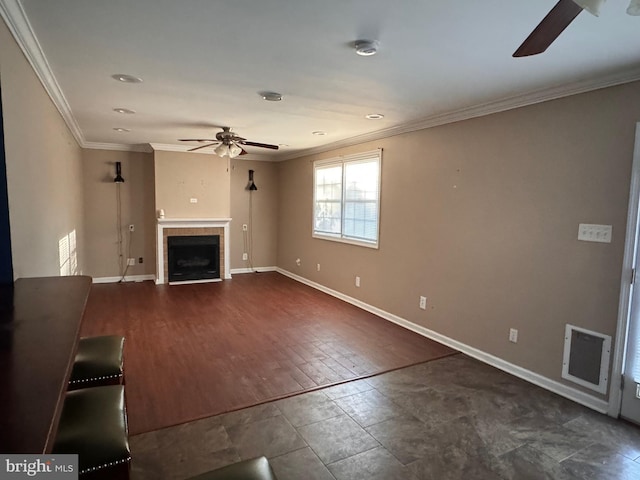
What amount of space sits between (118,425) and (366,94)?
9.67 feet

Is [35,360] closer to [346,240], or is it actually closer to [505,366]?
[505,366]

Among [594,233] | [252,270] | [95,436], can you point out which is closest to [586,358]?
Answer: [594,233]

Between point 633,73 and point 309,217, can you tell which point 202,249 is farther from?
point 633,73

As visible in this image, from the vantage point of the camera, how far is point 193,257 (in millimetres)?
6918

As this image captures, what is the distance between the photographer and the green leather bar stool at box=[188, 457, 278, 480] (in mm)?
1175

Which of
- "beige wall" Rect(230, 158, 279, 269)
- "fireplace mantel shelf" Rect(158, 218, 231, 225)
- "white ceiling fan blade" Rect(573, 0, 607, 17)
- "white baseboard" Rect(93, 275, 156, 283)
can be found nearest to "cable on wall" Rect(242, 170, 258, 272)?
"beige wall" Rect(230, 158, 279, 269)

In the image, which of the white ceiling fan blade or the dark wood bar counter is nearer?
the dark wood bar counter

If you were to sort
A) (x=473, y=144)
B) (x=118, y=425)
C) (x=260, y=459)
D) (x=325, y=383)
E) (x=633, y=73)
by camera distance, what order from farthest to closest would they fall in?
(x=473, y=144) → (x=325, y=383) → (x=633, y=73) → (x=118, y=425) → (x=260, y=459)

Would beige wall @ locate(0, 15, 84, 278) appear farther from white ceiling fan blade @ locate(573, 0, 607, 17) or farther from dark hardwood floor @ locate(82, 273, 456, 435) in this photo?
white ceiling fan blade @ locate(573, 0, 607, 17)

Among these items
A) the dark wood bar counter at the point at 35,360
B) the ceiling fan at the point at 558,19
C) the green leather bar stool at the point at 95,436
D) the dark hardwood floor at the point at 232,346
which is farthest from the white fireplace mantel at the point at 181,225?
the ceiling fan at the point at 558,19

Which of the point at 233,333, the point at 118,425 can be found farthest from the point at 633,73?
the point at 233,333

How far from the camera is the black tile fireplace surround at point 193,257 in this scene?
6.67m

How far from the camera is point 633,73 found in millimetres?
2529

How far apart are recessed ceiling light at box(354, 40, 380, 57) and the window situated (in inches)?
104
